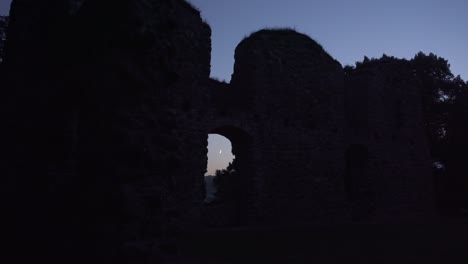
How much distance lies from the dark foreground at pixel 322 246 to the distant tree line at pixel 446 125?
9.50 meters

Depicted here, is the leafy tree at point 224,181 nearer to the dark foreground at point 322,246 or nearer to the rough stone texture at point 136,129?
the rough stone texture at point 136,129

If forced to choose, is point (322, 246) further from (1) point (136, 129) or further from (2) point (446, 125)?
(2) point (446, 125)

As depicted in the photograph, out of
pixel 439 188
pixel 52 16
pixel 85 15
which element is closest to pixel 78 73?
pixel 85 15

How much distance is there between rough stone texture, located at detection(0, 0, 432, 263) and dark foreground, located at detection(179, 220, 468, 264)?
3.26 ft

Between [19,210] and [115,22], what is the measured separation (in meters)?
2.69

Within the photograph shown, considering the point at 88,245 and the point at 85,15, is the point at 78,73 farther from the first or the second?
the point at 88,245

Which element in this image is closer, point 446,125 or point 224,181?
point 446,125

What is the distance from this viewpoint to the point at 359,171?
46.0 feet

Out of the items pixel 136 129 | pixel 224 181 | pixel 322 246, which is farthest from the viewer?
pixel 224 181

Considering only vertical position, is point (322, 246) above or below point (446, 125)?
below

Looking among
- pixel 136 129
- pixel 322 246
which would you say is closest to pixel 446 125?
pixel 322 246

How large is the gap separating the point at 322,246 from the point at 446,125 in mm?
15680

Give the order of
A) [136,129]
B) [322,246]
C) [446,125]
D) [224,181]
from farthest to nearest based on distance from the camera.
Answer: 1. [224,181]
2. [446,125]
3. [322,246]
4. [136,129]

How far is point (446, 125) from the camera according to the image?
18859 mm
